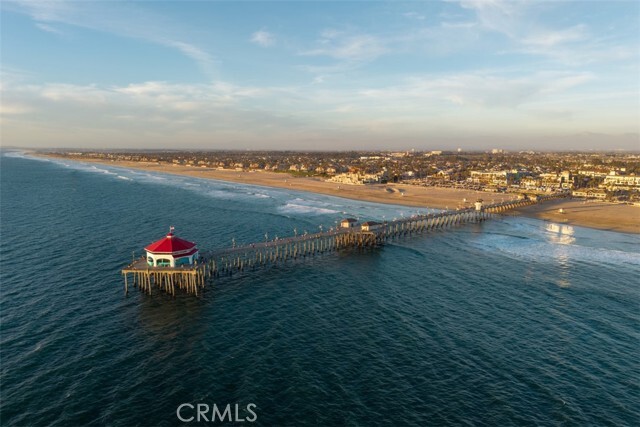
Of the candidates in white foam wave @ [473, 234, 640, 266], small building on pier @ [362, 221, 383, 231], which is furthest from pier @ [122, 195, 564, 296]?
white foam wave @ [473, 234, 640, 266]

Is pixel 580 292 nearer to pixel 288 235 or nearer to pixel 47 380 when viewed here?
pixel 288 235

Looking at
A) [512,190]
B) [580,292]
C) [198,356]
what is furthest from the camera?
[512,190]

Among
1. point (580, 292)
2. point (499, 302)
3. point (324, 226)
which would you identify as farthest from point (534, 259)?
point (324, 226)

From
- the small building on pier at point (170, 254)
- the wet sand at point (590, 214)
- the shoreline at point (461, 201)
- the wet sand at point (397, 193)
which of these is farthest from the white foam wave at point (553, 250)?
the small building on pier at point (170, 254)

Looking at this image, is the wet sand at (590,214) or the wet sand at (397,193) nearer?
the wet sand at (590,214)

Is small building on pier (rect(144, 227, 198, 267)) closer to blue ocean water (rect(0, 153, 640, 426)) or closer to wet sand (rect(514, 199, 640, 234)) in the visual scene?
blue ocean water (rect(0, 153, 640, 426))

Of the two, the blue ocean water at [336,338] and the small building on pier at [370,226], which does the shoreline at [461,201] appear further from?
the small building on pier at [370,226]
